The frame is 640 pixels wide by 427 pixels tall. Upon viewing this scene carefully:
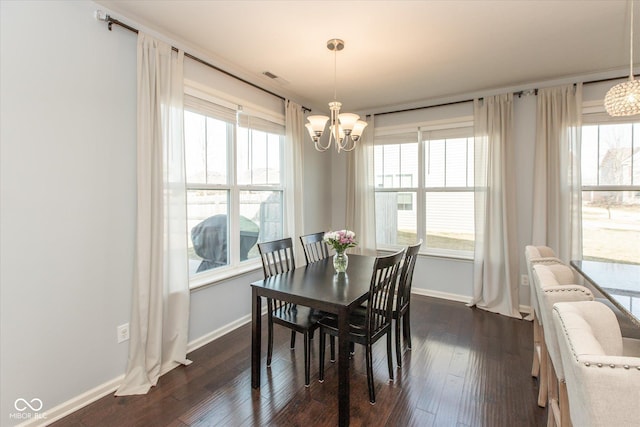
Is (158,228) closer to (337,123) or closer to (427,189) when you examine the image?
(337,123)

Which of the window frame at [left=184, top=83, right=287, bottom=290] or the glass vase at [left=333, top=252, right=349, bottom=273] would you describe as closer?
the glass vase at [left=333, top=252, right=349, bottom=273]

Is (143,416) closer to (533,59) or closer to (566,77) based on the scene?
(533,59)

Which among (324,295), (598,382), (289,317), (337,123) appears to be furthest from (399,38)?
(598,382)

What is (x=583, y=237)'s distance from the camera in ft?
11.0

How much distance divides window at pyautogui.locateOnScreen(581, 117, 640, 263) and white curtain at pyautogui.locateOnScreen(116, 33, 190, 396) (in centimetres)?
424

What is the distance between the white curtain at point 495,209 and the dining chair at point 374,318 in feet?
6.84

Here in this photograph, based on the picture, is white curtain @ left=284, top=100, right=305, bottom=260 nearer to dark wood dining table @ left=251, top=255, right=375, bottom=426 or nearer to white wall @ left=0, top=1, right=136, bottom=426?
dark wood dining table @ left=251, top=255, right=375, bottom=426

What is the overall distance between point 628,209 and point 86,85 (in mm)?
5092

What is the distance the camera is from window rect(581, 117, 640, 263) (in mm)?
3139

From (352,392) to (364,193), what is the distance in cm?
288

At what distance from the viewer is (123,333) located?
87.4 inches

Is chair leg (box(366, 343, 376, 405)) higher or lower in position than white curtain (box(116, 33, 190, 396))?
lower

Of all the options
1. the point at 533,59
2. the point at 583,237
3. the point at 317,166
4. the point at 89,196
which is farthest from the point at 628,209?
the point at 89,196

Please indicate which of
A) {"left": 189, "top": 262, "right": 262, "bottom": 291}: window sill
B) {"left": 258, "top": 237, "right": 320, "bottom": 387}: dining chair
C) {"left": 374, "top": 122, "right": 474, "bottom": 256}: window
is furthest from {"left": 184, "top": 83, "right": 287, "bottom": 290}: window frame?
{"left": 374, "top": 122, "right": 474, "bottom": 256}: window
